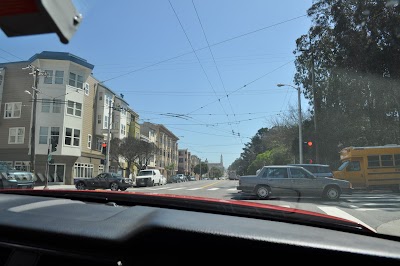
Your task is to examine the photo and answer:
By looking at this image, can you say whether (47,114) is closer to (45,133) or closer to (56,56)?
(45,133)

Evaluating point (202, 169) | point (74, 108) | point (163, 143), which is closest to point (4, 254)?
point (74, 108)

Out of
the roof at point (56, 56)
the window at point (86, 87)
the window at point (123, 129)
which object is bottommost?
the window at point (123, 129)

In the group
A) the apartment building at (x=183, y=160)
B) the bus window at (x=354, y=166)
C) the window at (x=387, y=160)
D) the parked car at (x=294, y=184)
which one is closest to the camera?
the parked car at (x=294, y=184)

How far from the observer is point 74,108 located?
129 feet

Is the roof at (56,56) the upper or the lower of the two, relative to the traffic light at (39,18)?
upper

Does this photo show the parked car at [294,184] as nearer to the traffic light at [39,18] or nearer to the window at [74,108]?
the traffic light at [39,18]

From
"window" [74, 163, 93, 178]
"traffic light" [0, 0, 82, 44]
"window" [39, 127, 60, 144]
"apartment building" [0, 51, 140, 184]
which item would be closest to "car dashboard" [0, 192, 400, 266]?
"traffic light" [0, 0, 82, 44]

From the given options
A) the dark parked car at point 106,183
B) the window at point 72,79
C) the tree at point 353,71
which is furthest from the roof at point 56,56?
the tree at point 353,71

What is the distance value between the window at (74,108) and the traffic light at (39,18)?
3914cm

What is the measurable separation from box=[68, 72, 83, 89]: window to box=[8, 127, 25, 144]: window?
6.68 meters

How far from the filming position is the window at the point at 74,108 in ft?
127

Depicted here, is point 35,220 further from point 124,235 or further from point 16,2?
point 16,2

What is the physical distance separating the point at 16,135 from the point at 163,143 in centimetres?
5225

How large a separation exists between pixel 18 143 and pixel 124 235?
40413mm
